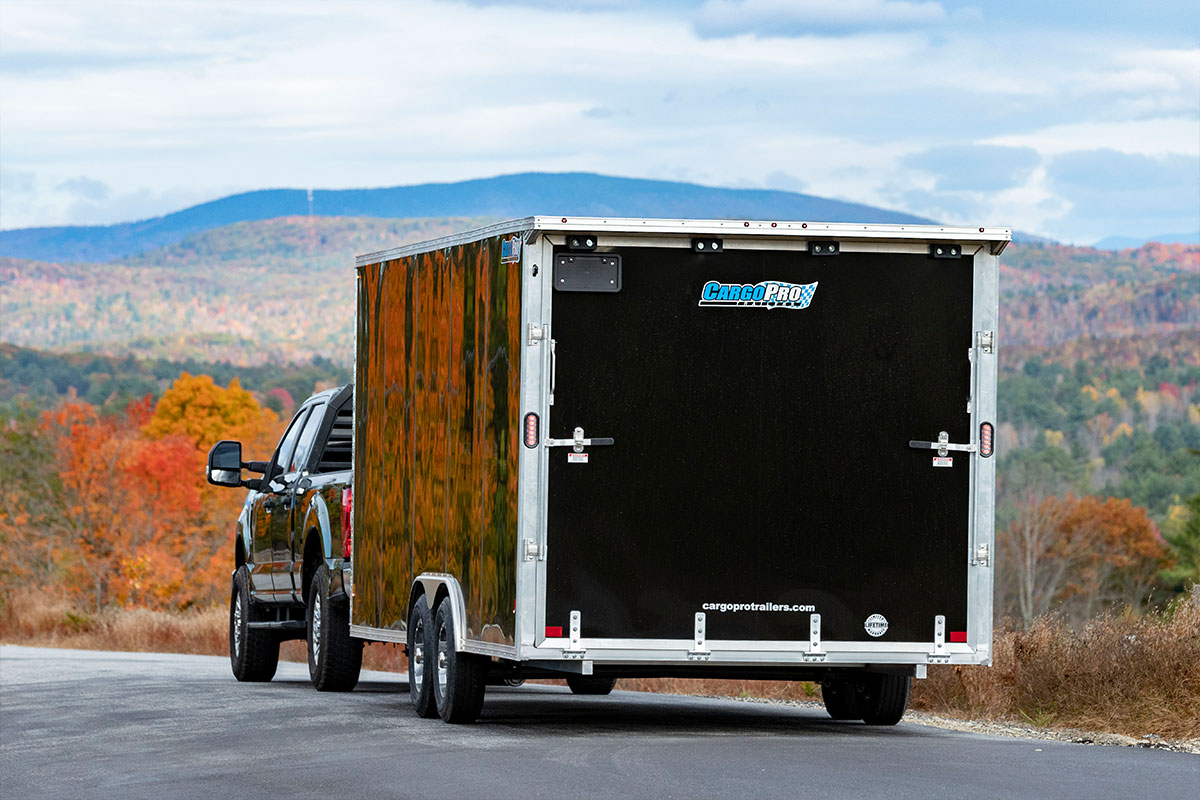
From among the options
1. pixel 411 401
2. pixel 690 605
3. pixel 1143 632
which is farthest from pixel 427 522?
pixel 1143 632

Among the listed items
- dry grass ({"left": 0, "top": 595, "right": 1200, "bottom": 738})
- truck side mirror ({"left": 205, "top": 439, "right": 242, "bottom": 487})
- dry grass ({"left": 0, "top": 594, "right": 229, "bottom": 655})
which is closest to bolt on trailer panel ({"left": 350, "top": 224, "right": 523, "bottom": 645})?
truck side mirror ({"left": 205, "top": 439, "right": 242, "bottom": 487})

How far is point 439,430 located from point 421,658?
1.66 m

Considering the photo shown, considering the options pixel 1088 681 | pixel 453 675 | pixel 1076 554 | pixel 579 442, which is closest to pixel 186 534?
pixel 1076 554

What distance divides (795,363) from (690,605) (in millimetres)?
1651

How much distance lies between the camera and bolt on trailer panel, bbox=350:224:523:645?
12.4 m

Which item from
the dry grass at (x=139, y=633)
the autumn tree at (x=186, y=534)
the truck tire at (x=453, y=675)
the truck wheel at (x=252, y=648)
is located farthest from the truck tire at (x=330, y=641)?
the autumn tree at (x=186, y=534)

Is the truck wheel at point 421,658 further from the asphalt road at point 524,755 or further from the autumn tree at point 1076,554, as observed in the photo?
the autumn tree at point 1076,554

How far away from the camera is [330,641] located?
16.8 m

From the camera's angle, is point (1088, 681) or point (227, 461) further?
point (227, 461)

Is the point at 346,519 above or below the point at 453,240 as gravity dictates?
below

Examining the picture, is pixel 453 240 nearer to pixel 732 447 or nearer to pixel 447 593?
pixel 447 593

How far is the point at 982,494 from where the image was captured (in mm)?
12586

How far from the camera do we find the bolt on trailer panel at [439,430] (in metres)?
12.4

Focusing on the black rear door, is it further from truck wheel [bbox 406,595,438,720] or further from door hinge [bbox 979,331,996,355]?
truck wheel [bbox 406,595,438,720]
